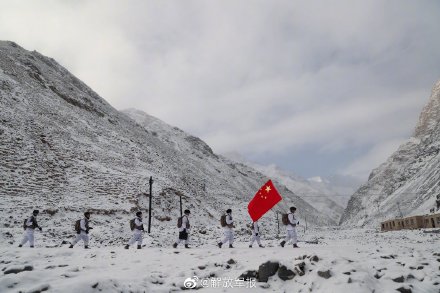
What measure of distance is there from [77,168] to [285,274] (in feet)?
131

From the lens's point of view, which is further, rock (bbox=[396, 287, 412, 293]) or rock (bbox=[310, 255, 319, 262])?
rock (bbox=[310, 255, 319, 262])

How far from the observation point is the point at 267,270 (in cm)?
982

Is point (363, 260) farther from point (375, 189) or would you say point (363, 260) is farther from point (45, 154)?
point (375, 189)

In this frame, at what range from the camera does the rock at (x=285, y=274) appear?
9.48m

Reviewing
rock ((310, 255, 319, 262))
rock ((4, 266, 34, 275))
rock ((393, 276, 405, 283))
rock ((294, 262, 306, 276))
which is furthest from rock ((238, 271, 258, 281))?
rock ((4, 266, 34, 275))

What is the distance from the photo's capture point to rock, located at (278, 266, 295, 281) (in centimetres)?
948

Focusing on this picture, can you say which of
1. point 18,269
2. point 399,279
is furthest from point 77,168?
point 399,279

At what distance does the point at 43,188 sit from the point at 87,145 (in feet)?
57.9

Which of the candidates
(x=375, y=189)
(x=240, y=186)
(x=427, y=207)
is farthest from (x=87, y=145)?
(x=375, y=189)

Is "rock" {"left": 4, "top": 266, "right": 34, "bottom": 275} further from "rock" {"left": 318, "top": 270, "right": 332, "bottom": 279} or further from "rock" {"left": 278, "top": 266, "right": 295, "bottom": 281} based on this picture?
"rock" {"left": 318, "top": 270, "right": 332, "bottom": 279}

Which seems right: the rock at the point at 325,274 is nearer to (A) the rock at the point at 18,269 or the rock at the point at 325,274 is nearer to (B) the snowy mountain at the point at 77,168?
(A) the rock at the point at 18,269

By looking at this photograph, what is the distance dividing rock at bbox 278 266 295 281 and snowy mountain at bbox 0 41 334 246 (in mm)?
13117

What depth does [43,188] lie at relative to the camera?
3566cm

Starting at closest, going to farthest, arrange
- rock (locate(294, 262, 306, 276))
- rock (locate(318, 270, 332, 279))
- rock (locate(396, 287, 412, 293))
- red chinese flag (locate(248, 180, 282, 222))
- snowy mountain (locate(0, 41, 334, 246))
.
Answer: rock (locate(396, 287, 412, 293))
rock (locate(318, 270, 332, 279))
rock (locate(294, 262, 306, 276))
red chinese flag (locate(248, 180, 282, 222))
snowy mountain (locate(0, 41, 334, 246))
